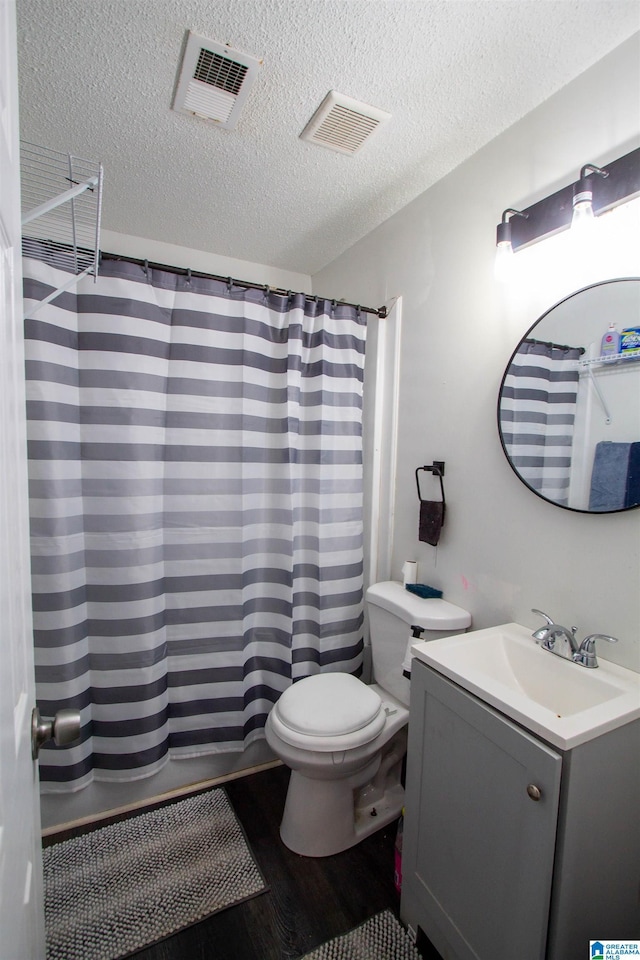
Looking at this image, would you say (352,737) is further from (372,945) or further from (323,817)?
→ (372,945)

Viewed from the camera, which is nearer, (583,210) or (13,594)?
(13,594)

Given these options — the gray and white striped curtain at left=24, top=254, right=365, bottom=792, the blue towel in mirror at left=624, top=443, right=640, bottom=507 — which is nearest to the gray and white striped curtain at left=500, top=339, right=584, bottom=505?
the blue towel in mirror at left=624, top=443, right=640, bottom=507

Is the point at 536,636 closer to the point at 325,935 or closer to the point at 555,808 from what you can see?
the point at 555,808

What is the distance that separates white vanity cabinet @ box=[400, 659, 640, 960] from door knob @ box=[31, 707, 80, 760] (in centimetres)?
84

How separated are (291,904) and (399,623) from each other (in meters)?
0.91

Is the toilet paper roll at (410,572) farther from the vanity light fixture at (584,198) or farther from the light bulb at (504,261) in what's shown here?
the vanity light fixture at (584,198)

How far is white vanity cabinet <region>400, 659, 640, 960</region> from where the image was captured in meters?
0.83

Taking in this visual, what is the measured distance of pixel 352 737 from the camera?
4.50 feet

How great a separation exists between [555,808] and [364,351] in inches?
69.3

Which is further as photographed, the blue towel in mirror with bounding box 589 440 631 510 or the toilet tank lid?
the toilet tank lid

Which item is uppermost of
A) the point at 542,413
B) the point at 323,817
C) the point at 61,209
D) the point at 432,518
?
the point at 61,209

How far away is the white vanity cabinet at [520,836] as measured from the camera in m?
0.83

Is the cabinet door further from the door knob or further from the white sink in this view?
the door knob

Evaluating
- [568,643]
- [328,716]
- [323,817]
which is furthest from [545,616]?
[323,817]
